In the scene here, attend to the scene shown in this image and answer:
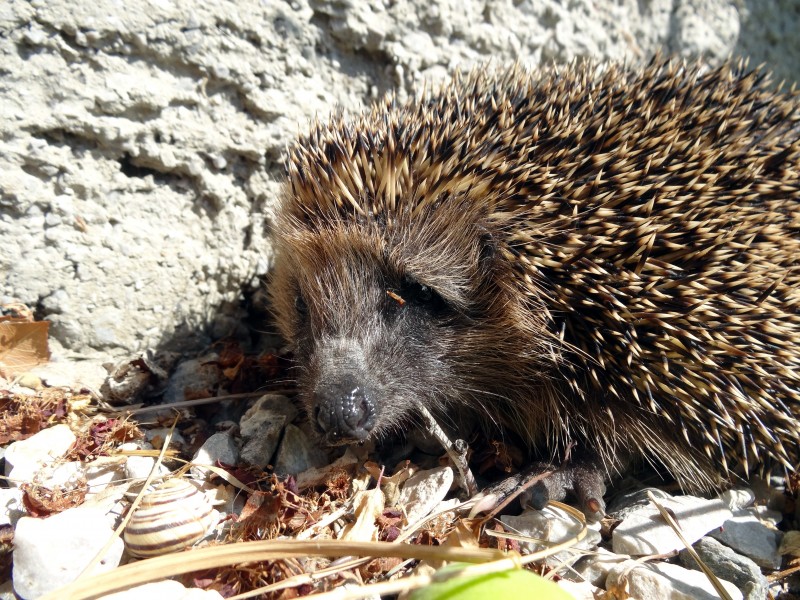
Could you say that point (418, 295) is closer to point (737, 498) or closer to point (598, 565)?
point (598, 565)

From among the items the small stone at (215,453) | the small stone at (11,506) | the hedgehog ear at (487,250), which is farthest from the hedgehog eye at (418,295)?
the small stone at (11,506)

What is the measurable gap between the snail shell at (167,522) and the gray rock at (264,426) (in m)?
0.33

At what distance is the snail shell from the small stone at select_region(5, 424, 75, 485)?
0.45 m

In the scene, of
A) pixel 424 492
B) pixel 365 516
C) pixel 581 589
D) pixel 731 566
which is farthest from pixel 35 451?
pixel 731 566

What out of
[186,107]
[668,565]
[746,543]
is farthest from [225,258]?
[746,543]

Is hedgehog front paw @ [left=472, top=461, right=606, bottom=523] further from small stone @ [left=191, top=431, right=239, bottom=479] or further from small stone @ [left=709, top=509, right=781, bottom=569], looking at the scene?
small stone @ [left=191, top=431, right=239, bottom=479]

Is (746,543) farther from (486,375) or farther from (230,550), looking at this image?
(230,550)

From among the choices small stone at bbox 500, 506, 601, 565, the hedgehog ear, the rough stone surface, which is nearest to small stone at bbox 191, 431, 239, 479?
the rough stone surface

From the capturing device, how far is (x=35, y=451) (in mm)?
2258

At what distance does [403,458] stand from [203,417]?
0.87 meters

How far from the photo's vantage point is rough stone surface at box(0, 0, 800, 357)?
2.55 m

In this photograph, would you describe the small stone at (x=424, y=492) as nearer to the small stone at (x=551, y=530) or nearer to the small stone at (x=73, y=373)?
the small stone at (x=551, y=530)

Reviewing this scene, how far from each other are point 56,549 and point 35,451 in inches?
22.1

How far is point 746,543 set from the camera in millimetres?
2248
